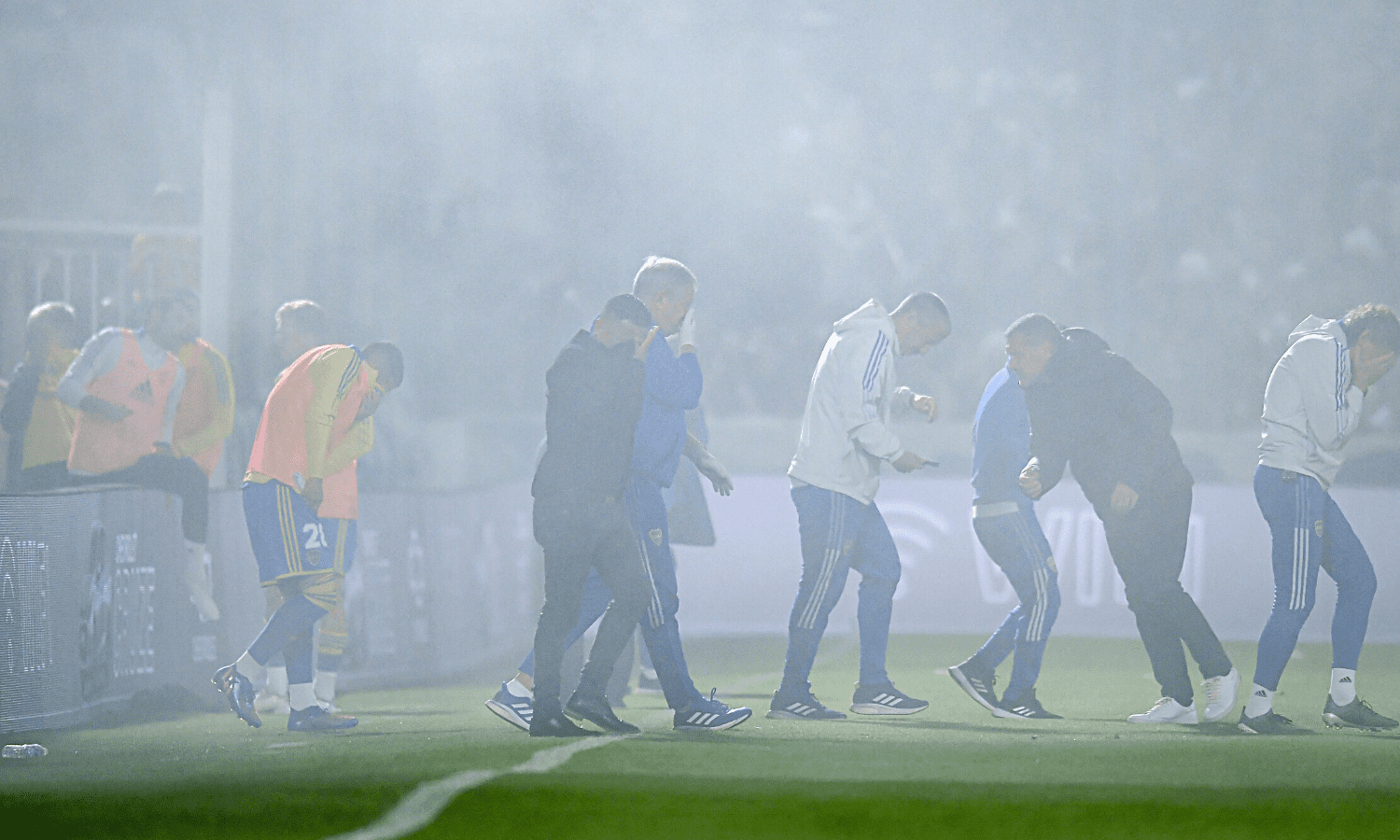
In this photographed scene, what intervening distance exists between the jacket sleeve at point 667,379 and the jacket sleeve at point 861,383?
2.34 ft

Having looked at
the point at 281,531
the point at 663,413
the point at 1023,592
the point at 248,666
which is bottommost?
the point at 248,666

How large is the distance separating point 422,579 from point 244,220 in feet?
15.8

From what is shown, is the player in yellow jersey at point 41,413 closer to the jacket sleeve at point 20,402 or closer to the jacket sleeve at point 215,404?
the jacket sleeve at point 20,402

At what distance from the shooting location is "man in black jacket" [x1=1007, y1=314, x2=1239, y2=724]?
6578mm

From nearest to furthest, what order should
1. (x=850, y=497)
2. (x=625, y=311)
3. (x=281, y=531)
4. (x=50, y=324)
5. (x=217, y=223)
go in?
1. (x=625, y=311)
2. (x=281, y=531)
3. (x=850, y=497)
4. (x=50, y=324)
5. (x=217, y=223)

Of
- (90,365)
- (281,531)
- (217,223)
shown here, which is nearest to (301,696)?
(281,531)

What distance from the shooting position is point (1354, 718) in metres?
6.43

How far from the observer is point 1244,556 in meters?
12.4

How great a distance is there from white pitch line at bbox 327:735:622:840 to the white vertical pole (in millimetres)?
7510

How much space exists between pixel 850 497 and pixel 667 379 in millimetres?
968

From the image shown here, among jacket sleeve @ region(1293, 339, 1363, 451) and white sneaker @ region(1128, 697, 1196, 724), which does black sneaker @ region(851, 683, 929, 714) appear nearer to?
white sneaker @ region(1128, 697, 1196, 724)

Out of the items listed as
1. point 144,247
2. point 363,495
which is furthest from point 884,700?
point 144,247

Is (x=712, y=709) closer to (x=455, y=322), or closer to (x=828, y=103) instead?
(x=455, y=322)

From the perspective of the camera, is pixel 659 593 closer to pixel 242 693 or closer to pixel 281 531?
pixel 281 531
